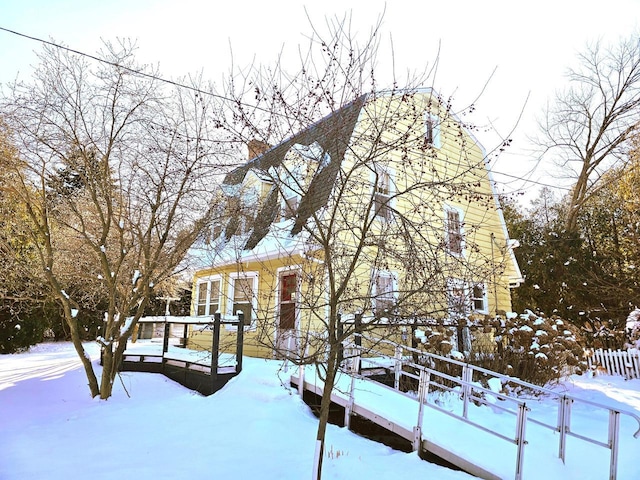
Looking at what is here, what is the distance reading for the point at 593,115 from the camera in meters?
18.4

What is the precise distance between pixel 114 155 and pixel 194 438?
16.9 ft

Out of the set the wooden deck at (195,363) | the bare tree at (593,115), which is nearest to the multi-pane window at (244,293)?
the wooden deck at (195,363)

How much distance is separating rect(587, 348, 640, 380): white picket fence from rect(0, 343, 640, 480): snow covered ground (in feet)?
11.5

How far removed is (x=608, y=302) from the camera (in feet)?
49.6

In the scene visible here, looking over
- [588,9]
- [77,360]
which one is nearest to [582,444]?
[588,9]

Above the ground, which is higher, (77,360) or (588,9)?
(588,9)

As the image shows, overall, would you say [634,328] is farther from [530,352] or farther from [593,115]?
[593,115]

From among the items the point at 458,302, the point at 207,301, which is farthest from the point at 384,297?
the point at 207,301

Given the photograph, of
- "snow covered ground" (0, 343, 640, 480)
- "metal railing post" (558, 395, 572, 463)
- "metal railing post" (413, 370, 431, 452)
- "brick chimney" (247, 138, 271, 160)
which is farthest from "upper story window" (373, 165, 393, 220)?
"metal railing post" (558, 395, 572, 463)

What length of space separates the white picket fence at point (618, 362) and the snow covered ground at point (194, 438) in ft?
11.5

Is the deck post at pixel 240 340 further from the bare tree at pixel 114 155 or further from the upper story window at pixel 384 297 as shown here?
the upper story window at pixel 384 297

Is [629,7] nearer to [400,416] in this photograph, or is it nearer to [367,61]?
[367,61]

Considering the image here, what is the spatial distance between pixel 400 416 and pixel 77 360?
37.8 feet

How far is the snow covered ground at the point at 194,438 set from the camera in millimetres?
4773
